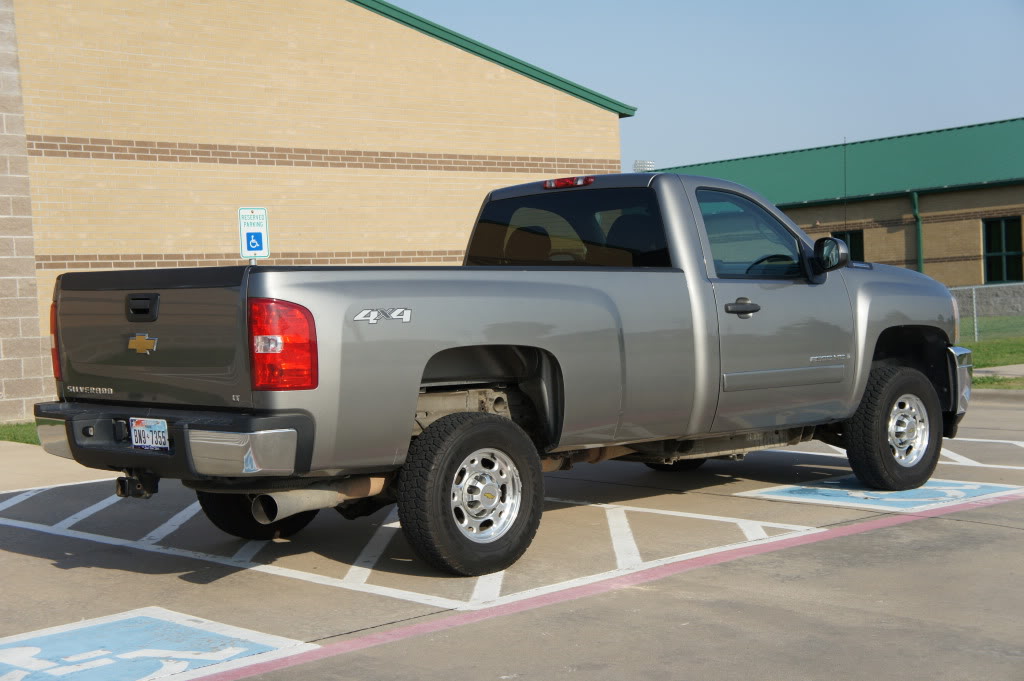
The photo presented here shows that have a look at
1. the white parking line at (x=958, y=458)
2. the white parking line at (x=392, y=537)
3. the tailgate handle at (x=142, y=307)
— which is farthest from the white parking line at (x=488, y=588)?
the white parking line at (x=958, y=458)

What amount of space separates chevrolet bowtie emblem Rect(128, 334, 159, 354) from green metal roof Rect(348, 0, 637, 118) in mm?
13639

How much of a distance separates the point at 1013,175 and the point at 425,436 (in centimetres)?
3088

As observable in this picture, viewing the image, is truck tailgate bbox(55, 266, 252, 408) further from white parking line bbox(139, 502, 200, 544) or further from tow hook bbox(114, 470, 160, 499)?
white parking line bbox(139, 502, 200, 544)

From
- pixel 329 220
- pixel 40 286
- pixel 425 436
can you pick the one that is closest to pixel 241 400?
pixel 425 436

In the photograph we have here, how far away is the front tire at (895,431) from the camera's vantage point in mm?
8266

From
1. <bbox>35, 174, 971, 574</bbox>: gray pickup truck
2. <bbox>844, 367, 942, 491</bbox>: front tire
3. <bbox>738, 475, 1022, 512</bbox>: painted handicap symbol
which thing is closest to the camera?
<bbox>35, 174, 971, 574</bbox>: gray pickup truck

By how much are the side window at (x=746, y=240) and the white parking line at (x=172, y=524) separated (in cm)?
401

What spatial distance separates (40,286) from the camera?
53.1ft

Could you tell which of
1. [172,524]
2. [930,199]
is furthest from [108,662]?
[930,199]

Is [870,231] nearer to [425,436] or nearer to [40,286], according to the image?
[40,286]

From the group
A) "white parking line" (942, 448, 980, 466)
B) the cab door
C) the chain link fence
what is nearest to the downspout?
the chain link fence

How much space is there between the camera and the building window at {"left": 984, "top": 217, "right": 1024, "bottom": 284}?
3356cm

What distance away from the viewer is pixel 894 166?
36.2 metres

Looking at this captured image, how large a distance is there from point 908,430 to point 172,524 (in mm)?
5248
